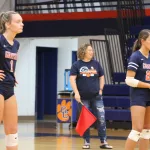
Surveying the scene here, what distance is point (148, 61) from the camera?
7551 mm

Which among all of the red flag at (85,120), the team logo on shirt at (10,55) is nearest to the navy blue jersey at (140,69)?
the team logo on shirt at (10,55)

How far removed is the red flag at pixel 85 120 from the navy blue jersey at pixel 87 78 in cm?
30

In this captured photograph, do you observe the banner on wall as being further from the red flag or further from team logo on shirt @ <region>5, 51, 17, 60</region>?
team logo on shirt @ <region>5, 51, 17, 60</region>

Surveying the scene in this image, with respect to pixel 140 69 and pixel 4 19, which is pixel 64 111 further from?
pixel 4 19

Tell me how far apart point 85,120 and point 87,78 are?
0.78m

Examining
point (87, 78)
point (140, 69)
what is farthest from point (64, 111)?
point (140, 69)

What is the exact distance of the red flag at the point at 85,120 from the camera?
34.9 ft

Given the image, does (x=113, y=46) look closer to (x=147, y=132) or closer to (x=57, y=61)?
(x=57, y=61)

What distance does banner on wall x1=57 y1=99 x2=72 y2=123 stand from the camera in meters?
17.3

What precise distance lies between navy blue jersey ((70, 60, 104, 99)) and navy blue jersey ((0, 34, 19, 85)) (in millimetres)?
4142

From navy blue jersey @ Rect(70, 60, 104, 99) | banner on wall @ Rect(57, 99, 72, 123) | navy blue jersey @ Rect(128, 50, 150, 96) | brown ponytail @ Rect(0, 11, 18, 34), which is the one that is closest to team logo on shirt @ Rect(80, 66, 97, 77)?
navy blue jersey @ Rect(70, 60, 104, 99)

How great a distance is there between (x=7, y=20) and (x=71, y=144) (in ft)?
16.7

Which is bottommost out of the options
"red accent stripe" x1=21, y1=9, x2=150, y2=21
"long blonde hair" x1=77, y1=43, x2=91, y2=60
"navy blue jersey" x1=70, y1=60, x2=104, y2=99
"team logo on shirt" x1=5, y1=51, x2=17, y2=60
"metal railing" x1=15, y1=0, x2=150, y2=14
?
"navy blue jersey" x1=70, y1=60, x2=104, y2=99

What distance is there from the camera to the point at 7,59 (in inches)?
262
